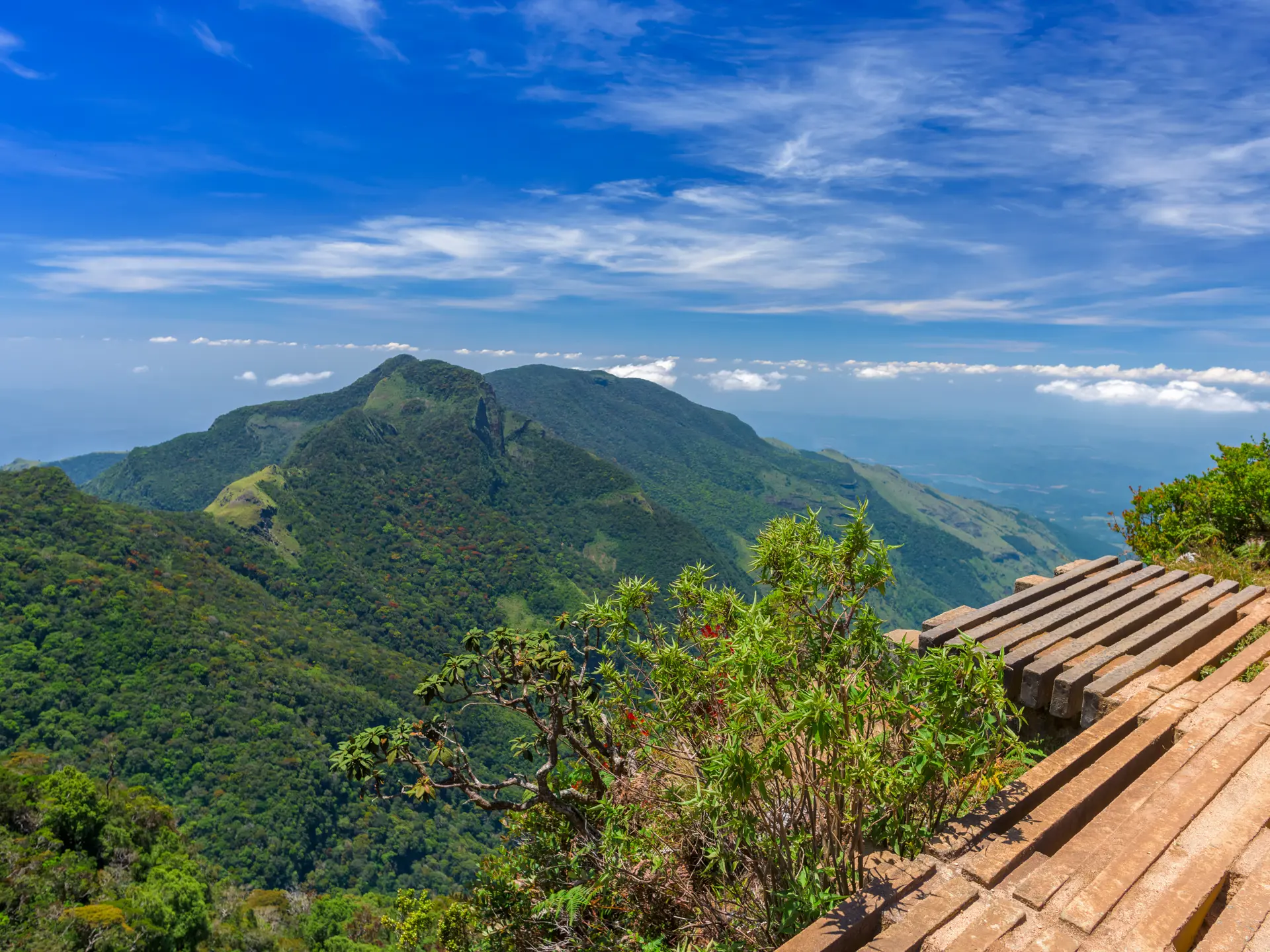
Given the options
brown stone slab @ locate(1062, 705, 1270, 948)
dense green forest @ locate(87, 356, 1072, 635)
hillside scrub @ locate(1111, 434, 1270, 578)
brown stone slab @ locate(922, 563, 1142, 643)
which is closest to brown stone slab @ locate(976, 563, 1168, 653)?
brown stone slab @ locate(922, 563, 1142, 643)

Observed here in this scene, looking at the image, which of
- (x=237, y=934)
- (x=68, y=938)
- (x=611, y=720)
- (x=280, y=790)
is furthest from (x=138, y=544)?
(x=611, y=720)

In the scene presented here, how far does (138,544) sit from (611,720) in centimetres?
8456

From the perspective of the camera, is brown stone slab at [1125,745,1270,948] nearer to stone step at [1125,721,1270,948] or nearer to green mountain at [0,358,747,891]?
stone step at [1125,721,1270,948]

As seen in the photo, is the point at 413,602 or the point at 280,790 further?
the point at 413,602

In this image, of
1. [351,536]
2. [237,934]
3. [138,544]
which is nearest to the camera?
[237,934]

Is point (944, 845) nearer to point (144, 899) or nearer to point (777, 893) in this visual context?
point (777, 893)

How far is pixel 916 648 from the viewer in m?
5.22

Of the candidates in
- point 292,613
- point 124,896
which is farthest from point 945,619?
point 292,613

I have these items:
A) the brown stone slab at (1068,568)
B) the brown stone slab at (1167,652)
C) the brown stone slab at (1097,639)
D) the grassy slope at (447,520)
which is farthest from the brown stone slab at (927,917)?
the grassy slope at (447,520)

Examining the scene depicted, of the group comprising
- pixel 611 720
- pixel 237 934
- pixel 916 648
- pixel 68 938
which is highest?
pixel 916 648

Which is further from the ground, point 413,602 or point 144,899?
point 144,899

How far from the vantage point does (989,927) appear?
2424mm

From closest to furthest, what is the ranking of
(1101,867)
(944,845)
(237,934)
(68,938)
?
(1101,867), (944,845), (68,938), (237,934)

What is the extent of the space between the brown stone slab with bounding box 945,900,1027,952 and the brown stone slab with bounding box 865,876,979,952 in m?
0.08
